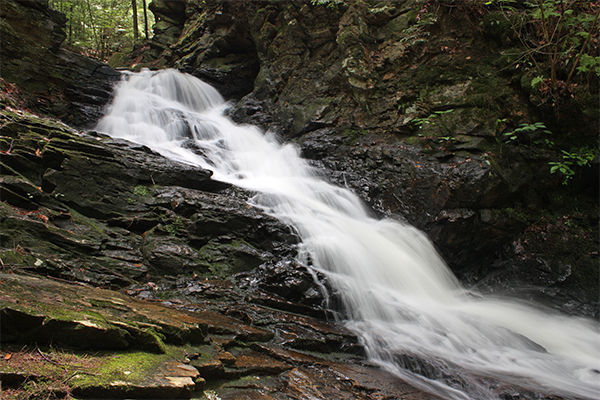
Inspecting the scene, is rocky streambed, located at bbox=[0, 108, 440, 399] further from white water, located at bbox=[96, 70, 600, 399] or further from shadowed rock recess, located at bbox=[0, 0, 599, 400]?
white water, located at bbox=[96, 70, 600, 399]

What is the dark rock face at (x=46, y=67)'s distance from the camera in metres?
8.30

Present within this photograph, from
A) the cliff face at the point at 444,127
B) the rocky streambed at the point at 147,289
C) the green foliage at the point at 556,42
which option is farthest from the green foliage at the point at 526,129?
the rocky streambed at the point at 147,289

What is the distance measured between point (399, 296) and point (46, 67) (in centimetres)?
1096

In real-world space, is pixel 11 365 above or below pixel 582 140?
below

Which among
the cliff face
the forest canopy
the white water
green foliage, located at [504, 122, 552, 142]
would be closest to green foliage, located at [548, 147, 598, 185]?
the cliff face

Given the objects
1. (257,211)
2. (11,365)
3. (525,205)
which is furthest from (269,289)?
(525,205)

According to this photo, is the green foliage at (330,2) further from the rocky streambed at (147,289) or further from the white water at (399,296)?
the rocky streambed at (147,289)

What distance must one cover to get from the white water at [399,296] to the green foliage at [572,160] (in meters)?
3.03

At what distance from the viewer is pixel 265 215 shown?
6180mm

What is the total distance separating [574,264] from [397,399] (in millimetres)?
5743

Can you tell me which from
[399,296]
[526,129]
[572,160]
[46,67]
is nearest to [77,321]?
[399,296]

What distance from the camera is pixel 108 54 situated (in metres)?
A: 20.0

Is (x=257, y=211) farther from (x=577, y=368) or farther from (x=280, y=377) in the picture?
(x=577, y=368)

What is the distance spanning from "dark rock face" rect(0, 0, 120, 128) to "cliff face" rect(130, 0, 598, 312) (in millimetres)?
5550
